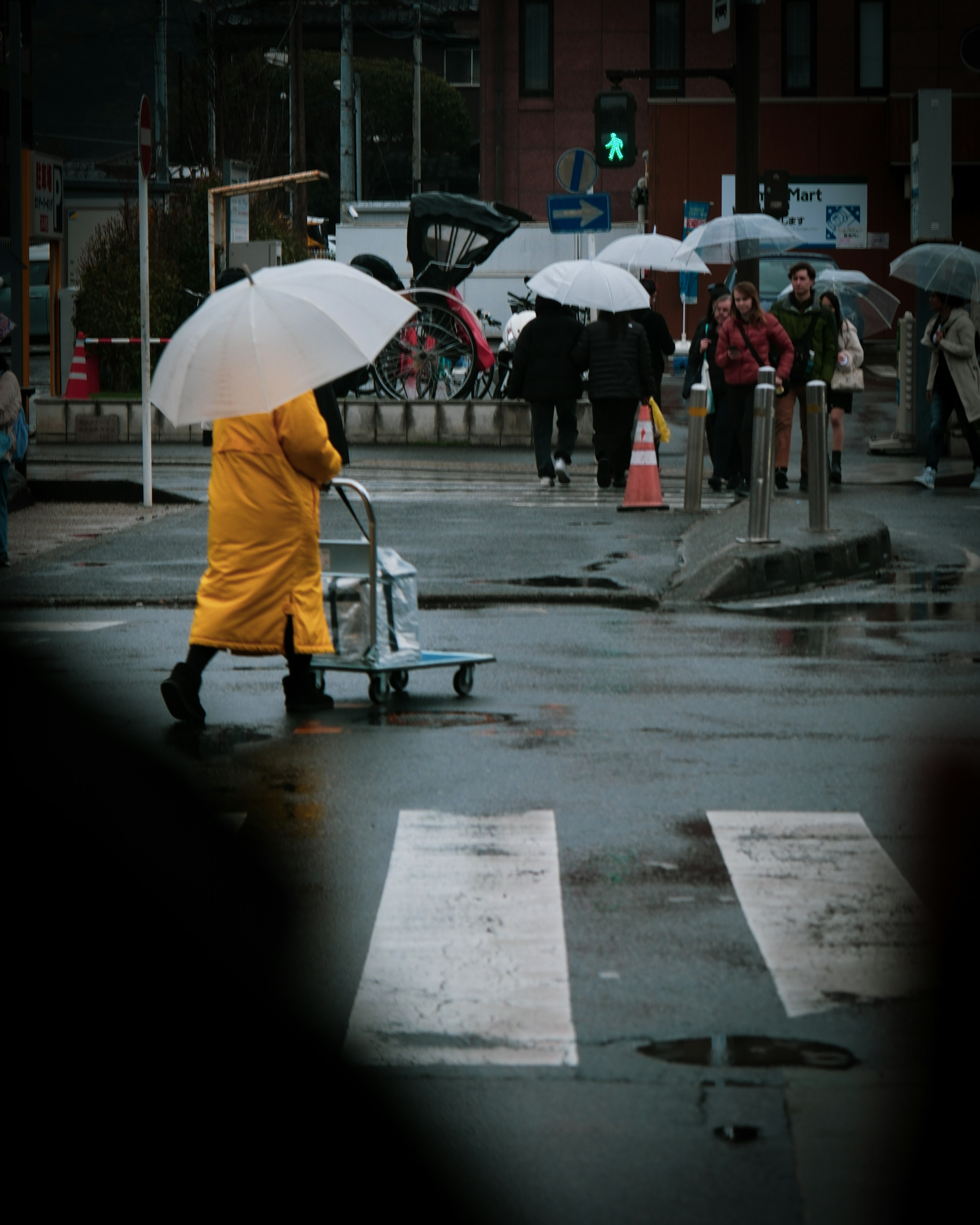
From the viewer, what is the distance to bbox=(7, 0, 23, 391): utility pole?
21641mm

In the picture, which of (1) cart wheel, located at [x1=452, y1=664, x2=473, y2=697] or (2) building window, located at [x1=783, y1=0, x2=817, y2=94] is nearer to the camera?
(1) cart wheel, located at [x1=452, y1=664, x2=473, y2=697]

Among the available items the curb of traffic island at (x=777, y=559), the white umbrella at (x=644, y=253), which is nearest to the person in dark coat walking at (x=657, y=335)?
the white umbrella at (x=644, y=253)

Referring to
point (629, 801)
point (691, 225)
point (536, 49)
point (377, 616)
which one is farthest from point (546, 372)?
point (536, 49)

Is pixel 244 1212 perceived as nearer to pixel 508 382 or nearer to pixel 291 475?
pixel 291 475

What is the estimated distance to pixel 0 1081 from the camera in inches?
165

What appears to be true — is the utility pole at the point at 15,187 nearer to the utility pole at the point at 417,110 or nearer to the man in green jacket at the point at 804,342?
the man in green jacket at the point at 804,342

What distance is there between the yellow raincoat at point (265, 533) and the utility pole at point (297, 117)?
114ft

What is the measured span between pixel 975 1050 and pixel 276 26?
81851 millimetres

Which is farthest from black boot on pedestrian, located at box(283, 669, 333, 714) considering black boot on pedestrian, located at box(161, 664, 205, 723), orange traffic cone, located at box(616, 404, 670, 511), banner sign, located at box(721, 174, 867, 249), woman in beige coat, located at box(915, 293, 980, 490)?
banner sign, located at box(721, 174, 867, 249)

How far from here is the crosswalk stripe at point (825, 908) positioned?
15.7 ft

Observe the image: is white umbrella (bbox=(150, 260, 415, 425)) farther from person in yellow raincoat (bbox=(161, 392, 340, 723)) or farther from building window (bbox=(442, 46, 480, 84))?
building window (bbox=(442, 46, 480, 84))

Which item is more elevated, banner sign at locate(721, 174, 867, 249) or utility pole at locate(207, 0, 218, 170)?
utility pole at locate(207, 0, 218, 170)

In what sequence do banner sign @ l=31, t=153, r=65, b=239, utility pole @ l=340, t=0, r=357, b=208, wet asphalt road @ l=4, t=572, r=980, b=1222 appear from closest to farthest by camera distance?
wet asphalt road @ l=4, t=572, r=980, b=1222 → banner sign @ l=31, t=153, r=65, b=239 → utility pole @ l=340, t=0, r=357, b=208

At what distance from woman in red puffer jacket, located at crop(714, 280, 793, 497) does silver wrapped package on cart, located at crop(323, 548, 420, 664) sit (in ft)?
29.4
